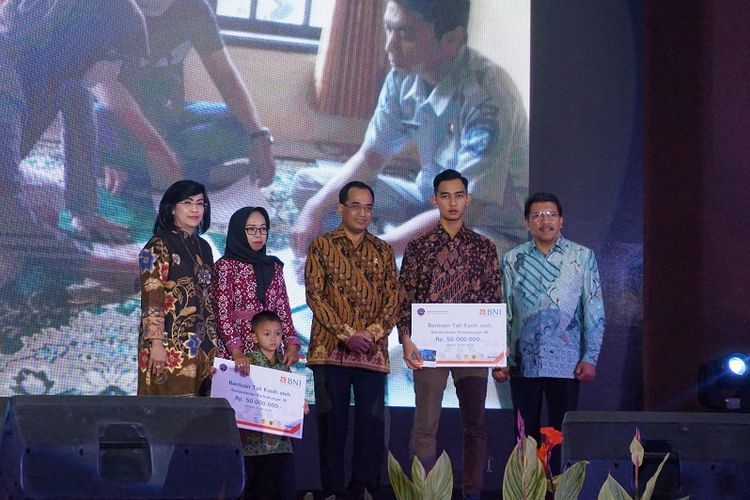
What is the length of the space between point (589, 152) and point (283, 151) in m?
1.72

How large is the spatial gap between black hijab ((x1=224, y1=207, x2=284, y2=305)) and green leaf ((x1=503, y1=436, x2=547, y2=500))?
108 inches

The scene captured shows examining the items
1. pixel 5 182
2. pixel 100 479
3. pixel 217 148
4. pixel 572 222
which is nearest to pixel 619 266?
pixel 572 222

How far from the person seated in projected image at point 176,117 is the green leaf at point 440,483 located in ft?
12.3

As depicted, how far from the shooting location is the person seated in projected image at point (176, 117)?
4.93 m

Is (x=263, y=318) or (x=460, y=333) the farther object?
(x=460, y=333)

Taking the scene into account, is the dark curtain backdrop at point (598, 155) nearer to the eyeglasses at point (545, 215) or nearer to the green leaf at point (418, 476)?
the eyeglasses at point (545, 215)

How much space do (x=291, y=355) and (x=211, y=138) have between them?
151cm

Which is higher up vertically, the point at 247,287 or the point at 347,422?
the point at 247,287

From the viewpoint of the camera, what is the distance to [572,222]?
564cm

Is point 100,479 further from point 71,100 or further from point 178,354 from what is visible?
point 71,100

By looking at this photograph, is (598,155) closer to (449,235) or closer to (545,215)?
(545,215)

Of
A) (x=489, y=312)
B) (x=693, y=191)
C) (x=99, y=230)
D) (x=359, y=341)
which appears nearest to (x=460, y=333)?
(x=489, y=312)

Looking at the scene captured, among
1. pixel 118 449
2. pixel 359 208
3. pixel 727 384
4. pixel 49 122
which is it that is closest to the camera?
pixel 118 449

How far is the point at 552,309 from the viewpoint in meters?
4.34
